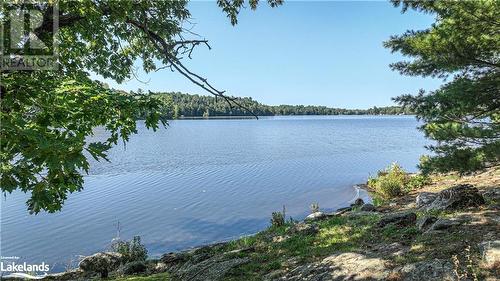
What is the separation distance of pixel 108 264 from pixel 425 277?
9552 mm

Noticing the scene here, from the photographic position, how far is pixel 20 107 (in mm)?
4039

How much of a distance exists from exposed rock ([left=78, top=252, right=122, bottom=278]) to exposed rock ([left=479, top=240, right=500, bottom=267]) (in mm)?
9741

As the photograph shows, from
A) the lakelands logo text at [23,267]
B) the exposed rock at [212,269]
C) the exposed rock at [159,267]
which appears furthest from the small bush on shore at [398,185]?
the lakelands logo text at [23,267]

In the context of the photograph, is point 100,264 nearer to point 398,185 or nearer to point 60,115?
point 60,115

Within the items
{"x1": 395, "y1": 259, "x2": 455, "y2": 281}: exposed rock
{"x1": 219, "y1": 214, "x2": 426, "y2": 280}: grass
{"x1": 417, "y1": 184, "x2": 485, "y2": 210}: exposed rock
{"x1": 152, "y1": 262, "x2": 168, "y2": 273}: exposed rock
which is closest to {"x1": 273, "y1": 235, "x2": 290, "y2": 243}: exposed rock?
{"x1": 219, "y1": 214, "x2": 426, "y2": 280}: grass

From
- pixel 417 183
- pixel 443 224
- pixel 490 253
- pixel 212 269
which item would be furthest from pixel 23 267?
pixel 417 183

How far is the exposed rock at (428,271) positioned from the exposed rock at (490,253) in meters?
0.53

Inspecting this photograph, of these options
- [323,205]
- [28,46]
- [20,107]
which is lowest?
[323,205]

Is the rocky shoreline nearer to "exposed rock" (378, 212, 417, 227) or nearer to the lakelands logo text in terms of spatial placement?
"exposed rock" (378, 212, 417, 227)

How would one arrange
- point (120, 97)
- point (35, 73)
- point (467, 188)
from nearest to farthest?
point (120, 97) < point (35, 73) < point (467, 188)

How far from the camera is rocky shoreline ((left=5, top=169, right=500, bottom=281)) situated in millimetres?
5734

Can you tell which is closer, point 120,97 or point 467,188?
point 120,97

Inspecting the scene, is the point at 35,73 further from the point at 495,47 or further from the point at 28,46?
the point at 495,47

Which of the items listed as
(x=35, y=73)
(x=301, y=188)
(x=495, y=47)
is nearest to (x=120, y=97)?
(x=35, y=73)
